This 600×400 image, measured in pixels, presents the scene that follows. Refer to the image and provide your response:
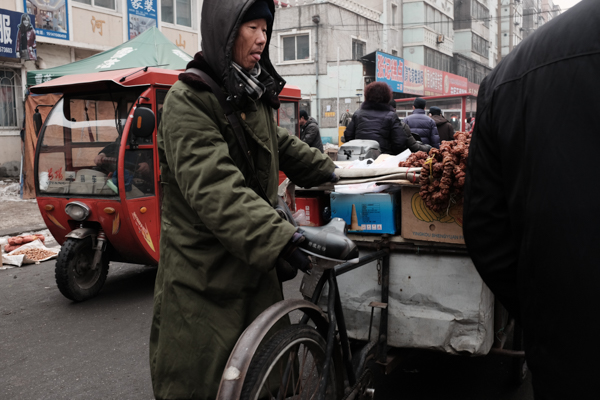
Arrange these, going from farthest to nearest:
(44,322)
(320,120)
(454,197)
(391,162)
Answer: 1. (320,120)
2. (44,322)
3. (391,162)
4. (454,197)

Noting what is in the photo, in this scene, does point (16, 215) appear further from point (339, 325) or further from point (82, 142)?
point (339, 325)

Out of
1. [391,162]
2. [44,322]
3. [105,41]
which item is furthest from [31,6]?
[391,162]

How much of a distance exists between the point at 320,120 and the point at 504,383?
27788 millimetres

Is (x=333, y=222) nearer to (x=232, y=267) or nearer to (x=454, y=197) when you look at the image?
(x=232, y=267)

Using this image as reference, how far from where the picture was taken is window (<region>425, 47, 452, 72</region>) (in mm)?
39419

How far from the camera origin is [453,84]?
39469mm

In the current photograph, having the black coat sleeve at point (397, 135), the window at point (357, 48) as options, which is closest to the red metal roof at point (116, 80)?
the black coat sleeve at point (397, 135)

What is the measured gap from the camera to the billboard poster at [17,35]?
40.0 feet

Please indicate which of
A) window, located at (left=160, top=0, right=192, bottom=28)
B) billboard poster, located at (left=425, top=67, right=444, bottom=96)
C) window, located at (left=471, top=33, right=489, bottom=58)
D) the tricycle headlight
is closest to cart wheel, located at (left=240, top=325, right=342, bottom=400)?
the tricycle headlight

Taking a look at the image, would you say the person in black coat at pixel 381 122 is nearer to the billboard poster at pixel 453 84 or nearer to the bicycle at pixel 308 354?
the bicycle at pixel 308 354

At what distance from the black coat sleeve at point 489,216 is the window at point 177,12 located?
16.4 metres

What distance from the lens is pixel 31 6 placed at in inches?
506

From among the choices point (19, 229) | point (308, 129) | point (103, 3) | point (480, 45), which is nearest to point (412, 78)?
point (480, 45)

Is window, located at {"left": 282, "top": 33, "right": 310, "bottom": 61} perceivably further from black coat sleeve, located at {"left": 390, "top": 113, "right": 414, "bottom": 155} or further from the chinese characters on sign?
black coat sleeve, located at {"left": 390, "top": 113, "right": 414, "bottom": 155}
